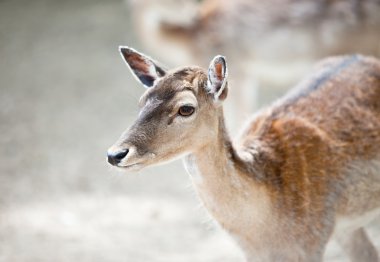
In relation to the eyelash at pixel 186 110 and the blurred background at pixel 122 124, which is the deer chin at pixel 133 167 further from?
the blurred background at pixel 122 124

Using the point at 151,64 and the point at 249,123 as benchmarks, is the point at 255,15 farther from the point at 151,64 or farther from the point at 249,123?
the point at 151,64

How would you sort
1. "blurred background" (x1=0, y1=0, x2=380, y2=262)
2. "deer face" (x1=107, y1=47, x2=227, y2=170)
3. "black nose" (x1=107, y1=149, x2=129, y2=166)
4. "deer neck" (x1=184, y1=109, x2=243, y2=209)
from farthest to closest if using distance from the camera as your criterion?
"blurred background" (x1=0, y1=0, x2=380, y2=262)
"deer neck" (x1=184, y1=109, x2=243, y2=209)
"deer face" (x1=107, y1=47, x2=227, y2=170)
"black nose" (x1=107, y1=149, x2=129, y2=166)

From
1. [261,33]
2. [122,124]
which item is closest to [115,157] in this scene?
[261,33]

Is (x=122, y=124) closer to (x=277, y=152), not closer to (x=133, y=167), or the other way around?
(x=277, y=152)

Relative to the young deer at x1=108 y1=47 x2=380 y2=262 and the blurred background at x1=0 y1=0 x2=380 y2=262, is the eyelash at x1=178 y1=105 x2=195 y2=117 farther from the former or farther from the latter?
the blurred background at x1=0 y1=0 x2=380 y2=262

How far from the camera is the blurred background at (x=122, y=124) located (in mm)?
7332

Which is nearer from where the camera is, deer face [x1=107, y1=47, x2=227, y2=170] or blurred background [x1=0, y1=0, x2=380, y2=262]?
deer face [x1=107, y1=47, x2=227, y2=170]

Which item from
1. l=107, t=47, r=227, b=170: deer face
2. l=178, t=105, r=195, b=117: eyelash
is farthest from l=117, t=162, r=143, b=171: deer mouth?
l=178, t=105, r=195, b=117: eyelash

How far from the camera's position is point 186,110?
4539mm

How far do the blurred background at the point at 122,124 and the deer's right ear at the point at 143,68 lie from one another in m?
1.82

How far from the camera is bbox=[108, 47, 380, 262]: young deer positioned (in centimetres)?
453

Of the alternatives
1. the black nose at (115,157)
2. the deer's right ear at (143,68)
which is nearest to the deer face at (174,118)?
the black nose at (115,157)

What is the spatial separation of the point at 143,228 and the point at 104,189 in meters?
1.03

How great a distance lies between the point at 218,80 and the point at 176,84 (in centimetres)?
27
